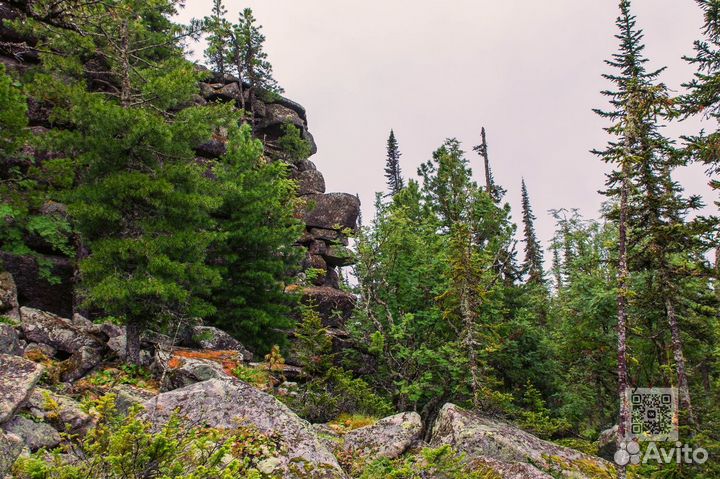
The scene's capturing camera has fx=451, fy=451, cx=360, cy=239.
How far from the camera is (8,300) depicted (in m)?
12.5

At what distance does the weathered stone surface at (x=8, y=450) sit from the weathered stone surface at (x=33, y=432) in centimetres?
88

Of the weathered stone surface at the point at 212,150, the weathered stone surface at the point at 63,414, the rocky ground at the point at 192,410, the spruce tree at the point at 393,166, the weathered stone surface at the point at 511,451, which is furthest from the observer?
the spruce tree at the point at 393,166

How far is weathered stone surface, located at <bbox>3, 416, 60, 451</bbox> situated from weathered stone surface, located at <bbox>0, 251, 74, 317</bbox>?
10560mm

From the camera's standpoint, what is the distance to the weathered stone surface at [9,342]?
31.4ft

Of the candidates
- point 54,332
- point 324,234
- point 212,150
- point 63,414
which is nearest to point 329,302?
point 324,234

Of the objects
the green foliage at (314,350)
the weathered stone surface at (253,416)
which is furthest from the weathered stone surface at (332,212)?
the weathered stone surface at (253,416)

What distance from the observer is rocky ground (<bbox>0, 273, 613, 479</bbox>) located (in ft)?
23.9

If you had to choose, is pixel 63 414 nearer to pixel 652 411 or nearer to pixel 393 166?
pixel 652 411

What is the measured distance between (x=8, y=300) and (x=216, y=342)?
6.07 m

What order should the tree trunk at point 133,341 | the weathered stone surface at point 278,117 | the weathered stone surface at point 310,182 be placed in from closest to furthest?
the tree trunk at point 133,341 < the weathered stone surface at point 310,182 < the weathered stone surface at point 278,117

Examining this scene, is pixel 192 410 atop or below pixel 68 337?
below

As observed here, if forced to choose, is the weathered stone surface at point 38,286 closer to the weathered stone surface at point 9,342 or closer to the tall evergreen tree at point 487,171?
the weathered stone surface at point 9,342

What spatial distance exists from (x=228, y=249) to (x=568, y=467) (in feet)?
44.7

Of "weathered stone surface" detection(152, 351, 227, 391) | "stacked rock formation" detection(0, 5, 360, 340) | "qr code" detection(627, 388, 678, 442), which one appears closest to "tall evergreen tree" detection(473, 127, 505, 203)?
"stacked rock formation" detection(0, 5, 360, 340)
